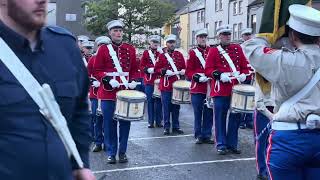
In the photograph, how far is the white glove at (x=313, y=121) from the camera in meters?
3.62

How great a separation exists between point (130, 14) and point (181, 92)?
141ft

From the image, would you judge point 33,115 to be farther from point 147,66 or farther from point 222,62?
point 147,66

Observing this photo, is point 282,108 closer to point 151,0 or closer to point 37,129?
point 37,129

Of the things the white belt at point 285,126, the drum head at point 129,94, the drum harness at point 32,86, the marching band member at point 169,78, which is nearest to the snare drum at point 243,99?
the drum head at point 129,94

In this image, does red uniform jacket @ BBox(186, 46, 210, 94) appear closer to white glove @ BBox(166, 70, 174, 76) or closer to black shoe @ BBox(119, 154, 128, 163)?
white glove @ BBox(166, 70, 174, 76)

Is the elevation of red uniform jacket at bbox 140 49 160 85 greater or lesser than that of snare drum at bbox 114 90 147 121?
greater

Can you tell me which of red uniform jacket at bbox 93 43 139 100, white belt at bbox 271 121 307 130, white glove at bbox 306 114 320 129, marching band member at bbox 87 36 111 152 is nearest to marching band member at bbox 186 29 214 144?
marching band member at bbox 87 36 111 152

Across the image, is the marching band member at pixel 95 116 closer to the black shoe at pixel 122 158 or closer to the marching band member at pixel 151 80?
the black shoe at pixel 122 158

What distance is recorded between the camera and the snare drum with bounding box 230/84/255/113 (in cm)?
830

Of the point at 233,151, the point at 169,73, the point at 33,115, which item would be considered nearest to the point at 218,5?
the point at 169,73

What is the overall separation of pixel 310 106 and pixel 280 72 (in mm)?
306

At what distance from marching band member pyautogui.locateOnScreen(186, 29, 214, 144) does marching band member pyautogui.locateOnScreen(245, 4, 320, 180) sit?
20.5 feet

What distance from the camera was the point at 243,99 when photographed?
8.32m

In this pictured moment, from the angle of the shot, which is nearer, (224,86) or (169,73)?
(224,86)
